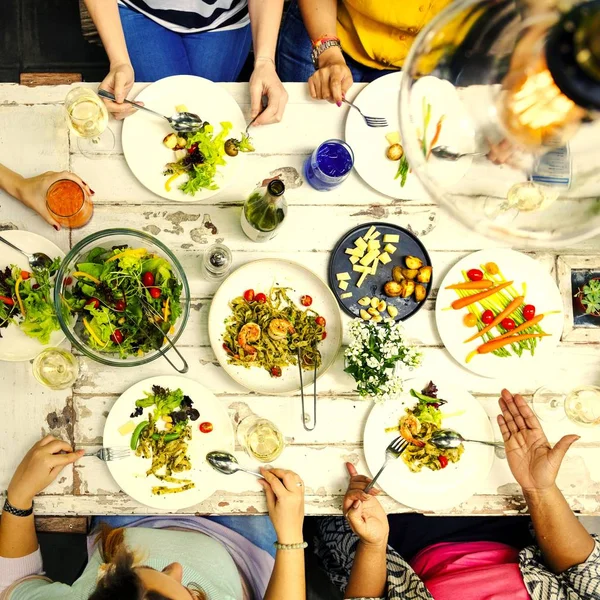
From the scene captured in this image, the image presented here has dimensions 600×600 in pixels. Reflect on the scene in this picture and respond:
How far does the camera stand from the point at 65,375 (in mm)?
1578

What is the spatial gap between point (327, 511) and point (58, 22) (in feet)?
8.64

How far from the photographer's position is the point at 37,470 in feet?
5.08

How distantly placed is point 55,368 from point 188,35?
140cm

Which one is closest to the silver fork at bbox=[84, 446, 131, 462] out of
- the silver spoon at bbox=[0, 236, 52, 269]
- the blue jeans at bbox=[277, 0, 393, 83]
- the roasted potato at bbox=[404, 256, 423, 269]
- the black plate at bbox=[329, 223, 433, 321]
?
the silver spoon at bbox=[0, 236, 52, 269]

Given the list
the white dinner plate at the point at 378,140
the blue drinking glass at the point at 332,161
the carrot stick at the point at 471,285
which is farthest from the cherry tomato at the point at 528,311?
the blue drinking glass at the point at 332,161

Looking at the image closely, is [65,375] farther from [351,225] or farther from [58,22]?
[58,22]

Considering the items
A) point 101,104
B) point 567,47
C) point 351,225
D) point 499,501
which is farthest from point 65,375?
point 567,47

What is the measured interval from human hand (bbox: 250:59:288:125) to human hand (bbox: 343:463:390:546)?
1.11 metres

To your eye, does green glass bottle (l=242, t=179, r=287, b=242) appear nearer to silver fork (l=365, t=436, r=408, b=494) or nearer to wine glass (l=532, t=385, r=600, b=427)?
silver fork (l=365, t=436, r=408, b=494)

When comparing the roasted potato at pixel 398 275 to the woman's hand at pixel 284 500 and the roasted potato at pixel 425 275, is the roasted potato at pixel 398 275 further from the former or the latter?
the woman's hand at pixel 284 500

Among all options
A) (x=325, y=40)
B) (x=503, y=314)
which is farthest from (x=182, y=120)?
(x=503, y=314)

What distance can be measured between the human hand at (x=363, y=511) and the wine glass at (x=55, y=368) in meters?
0.89

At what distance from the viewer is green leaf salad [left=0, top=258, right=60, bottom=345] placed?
1.54 meters

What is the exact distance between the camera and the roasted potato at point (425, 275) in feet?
5.42
